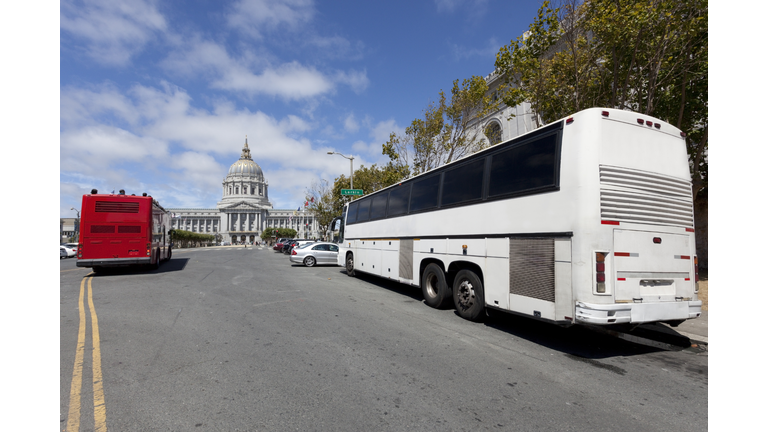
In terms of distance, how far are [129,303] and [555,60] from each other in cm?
1440

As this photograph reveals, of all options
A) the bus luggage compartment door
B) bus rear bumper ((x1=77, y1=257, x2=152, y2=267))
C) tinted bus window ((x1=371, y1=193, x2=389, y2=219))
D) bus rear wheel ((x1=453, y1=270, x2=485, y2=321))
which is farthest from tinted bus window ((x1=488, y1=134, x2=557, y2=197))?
bus rear bumper ((x1=77, y1=257, x2=152, y2=267))

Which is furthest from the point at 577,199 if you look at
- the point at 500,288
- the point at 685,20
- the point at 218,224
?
the point at 218,224

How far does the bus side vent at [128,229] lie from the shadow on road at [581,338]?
14172mm

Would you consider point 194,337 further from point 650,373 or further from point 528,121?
point 528,121

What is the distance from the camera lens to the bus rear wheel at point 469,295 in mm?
6977

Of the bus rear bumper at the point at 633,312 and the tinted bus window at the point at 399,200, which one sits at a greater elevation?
the tinted bus window at the point at 399,200

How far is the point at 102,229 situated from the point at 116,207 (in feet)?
3.28

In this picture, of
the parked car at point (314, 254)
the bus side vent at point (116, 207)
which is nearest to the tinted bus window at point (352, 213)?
the parked car at point (314, 254)

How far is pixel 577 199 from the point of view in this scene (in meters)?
5.04

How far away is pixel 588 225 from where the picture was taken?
4.91m

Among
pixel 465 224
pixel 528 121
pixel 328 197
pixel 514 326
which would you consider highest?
pixel 528 121

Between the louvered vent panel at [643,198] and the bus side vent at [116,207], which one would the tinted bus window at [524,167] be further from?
the bus side vent at [116,207]

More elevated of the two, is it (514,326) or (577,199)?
(577,199)

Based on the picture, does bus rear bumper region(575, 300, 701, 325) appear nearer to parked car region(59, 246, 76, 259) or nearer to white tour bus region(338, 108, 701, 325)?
white tour bus region(338, 108, 701, 325)
